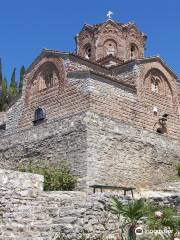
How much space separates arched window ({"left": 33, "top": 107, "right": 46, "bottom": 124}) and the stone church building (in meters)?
0.05

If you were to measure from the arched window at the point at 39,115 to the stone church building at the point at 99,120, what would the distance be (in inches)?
2.1

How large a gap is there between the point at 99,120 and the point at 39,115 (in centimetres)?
627

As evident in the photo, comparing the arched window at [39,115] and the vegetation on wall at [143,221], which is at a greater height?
the arched window at [39,115]

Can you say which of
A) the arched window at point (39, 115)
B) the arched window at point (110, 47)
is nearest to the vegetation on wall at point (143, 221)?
the arched window at point (39, 115)

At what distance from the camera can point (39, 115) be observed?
23.7 metres

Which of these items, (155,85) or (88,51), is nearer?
(155,85)

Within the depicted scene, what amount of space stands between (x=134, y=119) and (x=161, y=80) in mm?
4226

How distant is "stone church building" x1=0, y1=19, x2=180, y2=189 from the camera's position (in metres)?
17.8

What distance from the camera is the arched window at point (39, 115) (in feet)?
76.5

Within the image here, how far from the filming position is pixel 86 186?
54.2 ft

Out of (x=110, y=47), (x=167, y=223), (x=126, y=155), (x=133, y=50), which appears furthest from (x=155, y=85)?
(x=167, y=223)

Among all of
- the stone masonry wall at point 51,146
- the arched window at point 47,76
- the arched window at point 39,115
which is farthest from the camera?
the arched window at point 47,76

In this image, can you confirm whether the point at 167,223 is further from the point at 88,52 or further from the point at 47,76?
the point at 88,52

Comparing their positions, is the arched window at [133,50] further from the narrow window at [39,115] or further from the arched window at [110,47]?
the narrow window at [39,115]
